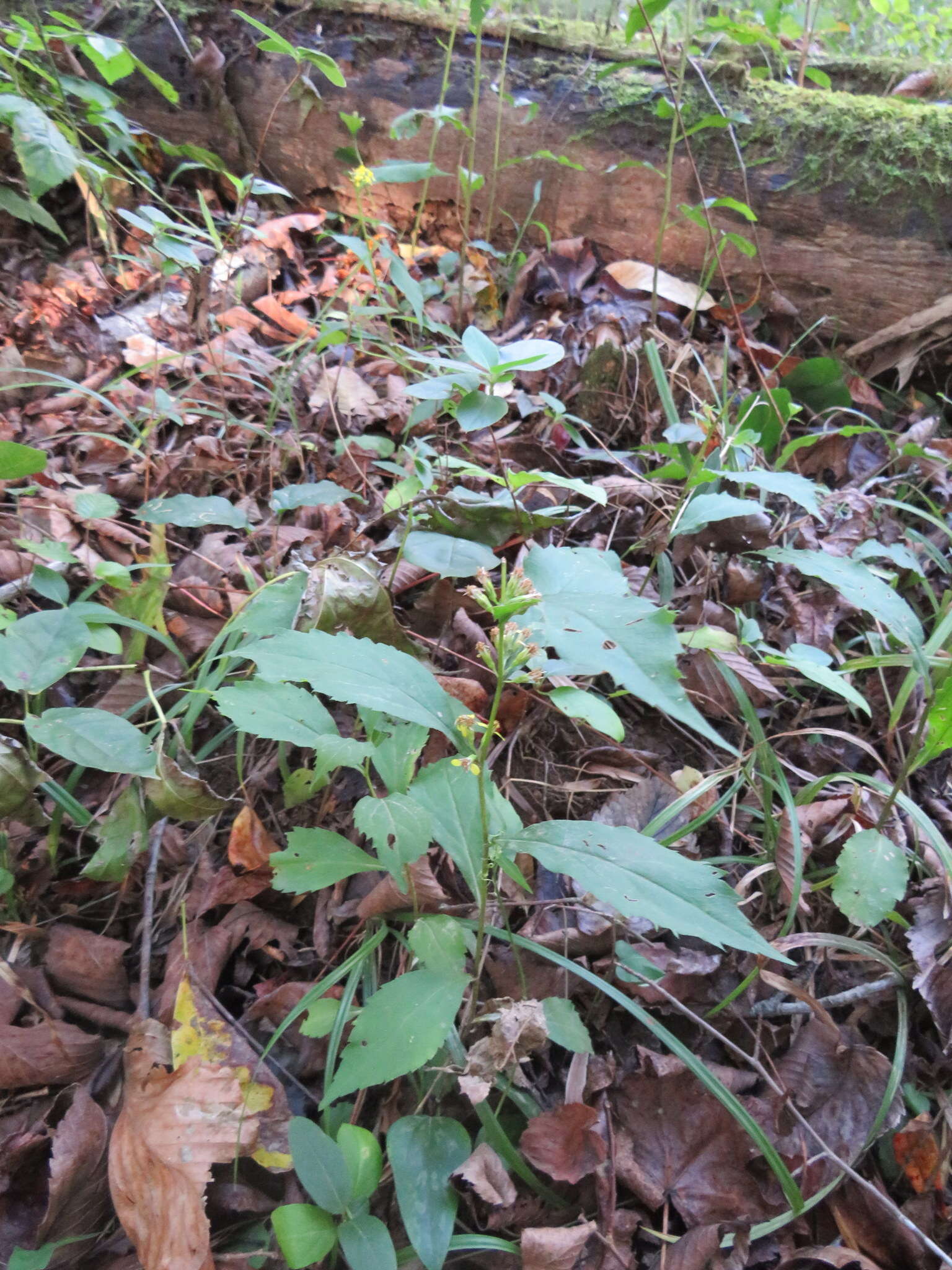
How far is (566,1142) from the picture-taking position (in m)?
0.93

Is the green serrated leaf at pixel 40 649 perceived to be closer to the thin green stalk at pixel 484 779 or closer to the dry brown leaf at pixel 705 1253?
the thin green stalk at pixel 484 779

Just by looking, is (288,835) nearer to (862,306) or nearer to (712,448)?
(712,448)

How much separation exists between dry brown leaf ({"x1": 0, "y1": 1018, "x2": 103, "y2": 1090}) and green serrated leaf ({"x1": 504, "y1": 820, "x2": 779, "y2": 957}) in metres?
0.72

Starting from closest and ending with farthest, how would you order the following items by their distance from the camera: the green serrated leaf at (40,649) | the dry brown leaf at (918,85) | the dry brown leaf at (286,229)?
the green serrated leaf at (40,649), the dry brown leaf at (286,229), the dry brown leaf at (918,85)

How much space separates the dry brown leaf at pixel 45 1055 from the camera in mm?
977

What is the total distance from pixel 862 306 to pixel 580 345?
1009 millimetres

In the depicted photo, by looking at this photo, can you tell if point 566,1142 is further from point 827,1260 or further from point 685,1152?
point 827,1260

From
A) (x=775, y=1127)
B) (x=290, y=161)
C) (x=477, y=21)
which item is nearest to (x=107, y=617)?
(x=775, y=1127)

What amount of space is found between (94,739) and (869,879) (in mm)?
1168

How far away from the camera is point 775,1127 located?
1.00 m

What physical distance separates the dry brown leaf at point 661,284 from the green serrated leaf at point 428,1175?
2.36 meters

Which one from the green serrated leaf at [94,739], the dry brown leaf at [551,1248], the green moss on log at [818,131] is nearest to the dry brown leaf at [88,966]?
the green serrated leaf at [94,739]

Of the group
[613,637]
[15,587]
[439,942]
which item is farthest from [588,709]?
[15,587]

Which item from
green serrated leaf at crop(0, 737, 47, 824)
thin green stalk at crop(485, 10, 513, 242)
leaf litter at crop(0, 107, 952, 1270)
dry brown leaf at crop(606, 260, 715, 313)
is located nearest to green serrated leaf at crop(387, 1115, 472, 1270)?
leaf litter at crop(0, 107, 952, 1270)
